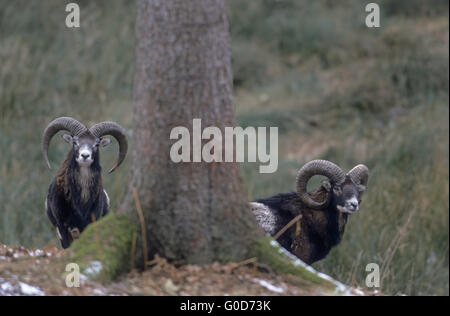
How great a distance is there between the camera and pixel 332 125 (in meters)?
18.1

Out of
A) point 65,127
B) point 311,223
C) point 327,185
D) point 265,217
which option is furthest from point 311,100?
point 65,127

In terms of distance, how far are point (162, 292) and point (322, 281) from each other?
50.2 inches

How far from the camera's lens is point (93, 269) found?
5.18 m

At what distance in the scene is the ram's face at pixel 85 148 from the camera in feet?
25.3

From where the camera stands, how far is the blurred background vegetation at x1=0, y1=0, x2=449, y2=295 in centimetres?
1103

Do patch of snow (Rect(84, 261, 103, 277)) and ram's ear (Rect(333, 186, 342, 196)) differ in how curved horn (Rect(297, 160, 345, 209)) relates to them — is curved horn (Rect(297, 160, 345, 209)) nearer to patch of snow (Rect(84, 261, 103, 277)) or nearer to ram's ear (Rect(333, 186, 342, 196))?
ram's ear (Rect(333, 186, 342, 196))

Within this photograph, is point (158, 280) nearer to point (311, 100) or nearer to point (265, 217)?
point (265, 217)

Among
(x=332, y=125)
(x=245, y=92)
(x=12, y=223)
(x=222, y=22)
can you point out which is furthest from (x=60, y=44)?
(x=222, y=22)

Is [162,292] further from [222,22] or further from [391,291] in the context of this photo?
[391,291]

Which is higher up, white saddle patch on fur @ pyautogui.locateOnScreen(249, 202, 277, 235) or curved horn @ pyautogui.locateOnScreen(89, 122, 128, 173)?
curved horn @ pyautogui.locateOnScreen(89, 122, 128, 173)

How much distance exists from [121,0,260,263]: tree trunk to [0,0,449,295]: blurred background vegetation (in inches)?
140

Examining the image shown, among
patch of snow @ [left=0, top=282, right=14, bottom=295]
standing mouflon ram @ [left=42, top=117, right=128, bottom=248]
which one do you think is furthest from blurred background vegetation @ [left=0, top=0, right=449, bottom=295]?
patch of snow @ [left=0, top=282, right=14, bottom=295]

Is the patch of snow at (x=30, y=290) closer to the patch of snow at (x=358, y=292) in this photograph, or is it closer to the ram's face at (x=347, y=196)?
the patch of snow at (x=358, y=292)

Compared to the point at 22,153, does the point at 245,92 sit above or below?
above
